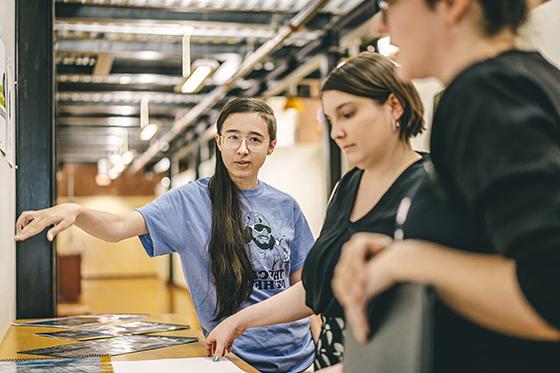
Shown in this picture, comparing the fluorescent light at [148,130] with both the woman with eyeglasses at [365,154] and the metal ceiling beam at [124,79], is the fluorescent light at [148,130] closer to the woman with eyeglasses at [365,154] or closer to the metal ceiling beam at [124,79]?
the metal ceiling beam at [124,79]

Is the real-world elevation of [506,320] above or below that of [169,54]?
below

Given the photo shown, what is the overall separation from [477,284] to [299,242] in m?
1.65

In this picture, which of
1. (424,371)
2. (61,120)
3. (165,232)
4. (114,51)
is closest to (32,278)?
(165,232)

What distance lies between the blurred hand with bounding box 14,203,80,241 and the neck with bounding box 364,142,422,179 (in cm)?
93

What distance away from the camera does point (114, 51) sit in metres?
7.82

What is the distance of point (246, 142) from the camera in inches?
91.2

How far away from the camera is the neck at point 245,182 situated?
2365 mm

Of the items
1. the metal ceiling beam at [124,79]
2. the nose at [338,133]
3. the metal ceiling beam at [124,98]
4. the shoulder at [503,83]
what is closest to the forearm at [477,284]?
the shoulder at [503,83]

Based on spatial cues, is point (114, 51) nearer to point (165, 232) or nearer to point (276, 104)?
point (276, 104)

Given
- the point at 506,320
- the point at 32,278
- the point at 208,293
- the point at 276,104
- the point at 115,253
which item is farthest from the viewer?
the point at 115,253

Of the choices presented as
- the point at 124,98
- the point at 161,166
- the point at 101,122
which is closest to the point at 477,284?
the point at 124,98

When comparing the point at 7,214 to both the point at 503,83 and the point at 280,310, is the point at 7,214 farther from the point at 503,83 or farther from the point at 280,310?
the point at 503,83

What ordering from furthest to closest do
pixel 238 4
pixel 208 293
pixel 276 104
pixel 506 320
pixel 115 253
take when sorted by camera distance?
pixel 115 253 < pixel 276 104 < pixel 238 4 < pixel 208 293 < pixel 506 320

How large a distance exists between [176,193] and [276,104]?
862cm
